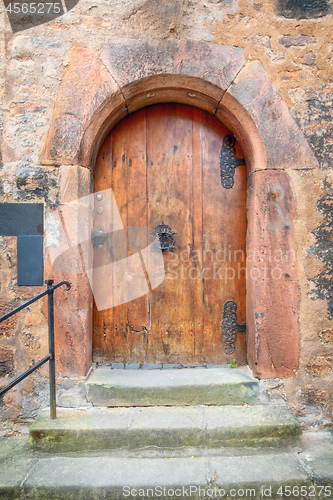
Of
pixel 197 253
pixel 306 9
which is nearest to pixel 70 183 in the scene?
pixel 197 253

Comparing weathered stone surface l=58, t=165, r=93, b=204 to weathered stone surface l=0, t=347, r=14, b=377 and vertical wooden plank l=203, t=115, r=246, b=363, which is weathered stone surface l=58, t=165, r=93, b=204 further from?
weathered stone surface l=0, t=347, r=14, b=377

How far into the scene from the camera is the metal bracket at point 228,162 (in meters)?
2.27

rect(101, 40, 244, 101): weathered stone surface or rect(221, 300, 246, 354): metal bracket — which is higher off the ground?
rect(101, 40, 244, 101): weathered stone surface

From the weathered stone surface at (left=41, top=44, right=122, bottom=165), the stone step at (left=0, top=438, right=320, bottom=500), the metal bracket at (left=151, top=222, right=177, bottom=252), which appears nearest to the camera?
the stone step at (left=0, top=438, right=320, bottom=500)

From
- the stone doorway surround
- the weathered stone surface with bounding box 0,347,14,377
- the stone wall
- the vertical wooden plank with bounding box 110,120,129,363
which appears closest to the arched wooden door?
the vertical wooden plank with bounding box 110,120,129,363

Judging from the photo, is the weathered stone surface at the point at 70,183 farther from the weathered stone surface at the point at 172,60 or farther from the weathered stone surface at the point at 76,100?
the weathered stone surface at the point at 172,60

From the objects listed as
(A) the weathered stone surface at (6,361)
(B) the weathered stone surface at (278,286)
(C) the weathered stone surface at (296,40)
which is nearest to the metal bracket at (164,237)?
(B) the weathered stone surface at (278,286)

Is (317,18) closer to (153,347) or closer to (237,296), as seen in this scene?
(237,296)

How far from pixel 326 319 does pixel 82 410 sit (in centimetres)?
176

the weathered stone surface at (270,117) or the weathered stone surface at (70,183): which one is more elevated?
the weathered stone surface at (270,117)

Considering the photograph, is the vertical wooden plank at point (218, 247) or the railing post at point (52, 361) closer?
the railing post at point (52, 361)

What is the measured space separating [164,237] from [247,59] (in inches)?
52.7

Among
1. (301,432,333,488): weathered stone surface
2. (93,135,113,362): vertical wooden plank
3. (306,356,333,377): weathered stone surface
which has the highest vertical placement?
(93,135,113,362): vertical wooden plank

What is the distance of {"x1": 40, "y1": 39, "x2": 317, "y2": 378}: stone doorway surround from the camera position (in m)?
1.99
